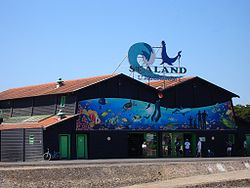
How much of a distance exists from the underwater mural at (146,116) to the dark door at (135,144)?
100cm

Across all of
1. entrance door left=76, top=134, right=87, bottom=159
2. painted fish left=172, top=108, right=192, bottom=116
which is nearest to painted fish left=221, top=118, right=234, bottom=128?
painted fish left=172, top=108, right=192, bottom=116

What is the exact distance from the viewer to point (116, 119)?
48.8 m

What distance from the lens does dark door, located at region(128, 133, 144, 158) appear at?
50625mm

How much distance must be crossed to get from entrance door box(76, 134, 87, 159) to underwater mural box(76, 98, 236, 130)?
786mm

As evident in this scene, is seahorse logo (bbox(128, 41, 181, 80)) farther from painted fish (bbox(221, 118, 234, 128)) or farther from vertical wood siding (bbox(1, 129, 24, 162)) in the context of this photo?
vertical wood siding (bbox(1, 129, 24, 162))

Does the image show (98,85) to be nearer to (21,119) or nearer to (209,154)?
(21,119)

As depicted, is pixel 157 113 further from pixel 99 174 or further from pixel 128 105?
pixel 99 174

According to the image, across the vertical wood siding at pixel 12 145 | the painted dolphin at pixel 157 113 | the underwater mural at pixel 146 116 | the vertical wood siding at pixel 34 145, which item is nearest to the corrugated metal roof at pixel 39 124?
the vertical wood siding at pixel 34 145

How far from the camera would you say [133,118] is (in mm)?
50125

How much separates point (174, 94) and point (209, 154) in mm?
6279

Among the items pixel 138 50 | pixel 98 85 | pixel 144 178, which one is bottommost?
pixel 144 178

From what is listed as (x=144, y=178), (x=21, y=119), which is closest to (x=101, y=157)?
(x=21, y=119)

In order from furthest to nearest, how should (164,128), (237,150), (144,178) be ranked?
(237,150) < (164,128) < (144,178)

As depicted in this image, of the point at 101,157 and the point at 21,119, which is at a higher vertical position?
the point at 21,119
